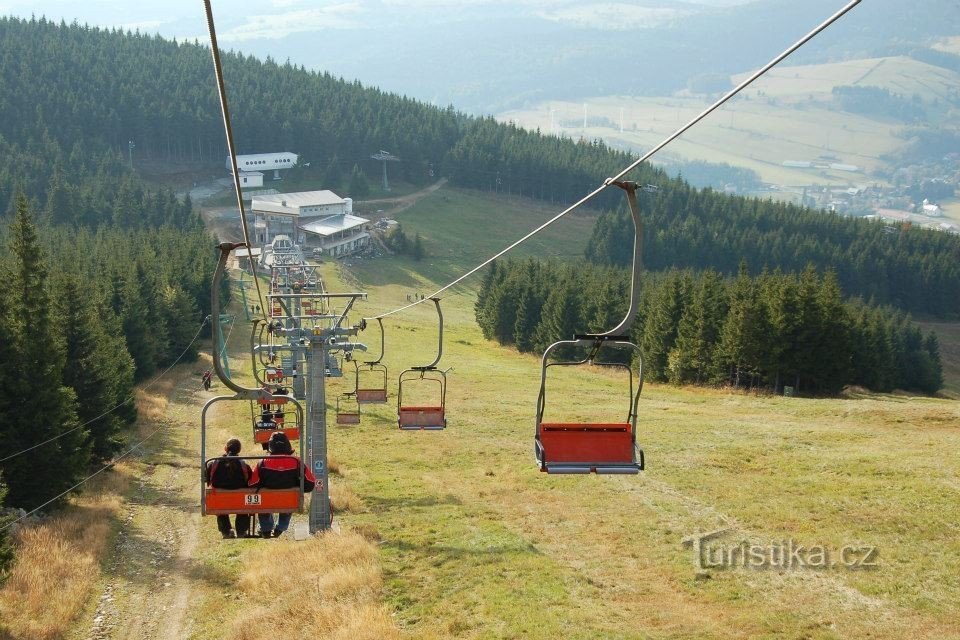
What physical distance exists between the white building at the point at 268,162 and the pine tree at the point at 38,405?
128 metres

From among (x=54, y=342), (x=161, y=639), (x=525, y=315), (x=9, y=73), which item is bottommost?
(x=525, y=315)

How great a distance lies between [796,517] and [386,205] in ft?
422

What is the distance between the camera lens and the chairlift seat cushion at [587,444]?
15.9 metres

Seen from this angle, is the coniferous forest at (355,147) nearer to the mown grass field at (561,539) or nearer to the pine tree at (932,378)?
the pine tree at (932,378)

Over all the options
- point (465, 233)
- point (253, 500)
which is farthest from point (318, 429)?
point (465, 233)

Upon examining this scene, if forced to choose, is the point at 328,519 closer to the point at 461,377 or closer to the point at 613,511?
the point at 613,511

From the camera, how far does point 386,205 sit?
152 metres

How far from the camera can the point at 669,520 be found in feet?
89.1

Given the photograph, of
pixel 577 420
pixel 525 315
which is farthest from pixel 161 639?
pixel 525 315

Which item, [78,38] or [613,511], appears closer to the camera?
[613,511]

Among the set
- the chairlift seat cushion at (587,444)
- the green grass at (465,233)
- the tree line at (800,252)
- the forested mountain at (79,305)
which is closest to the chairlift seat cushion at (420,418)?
the forested mountain at (79,305)

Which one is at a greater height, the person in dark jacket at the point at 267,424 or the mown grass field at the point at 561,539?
the person in dark jacket at the point at 267,424

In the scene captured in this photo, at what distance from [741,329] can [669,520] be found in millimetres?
32907

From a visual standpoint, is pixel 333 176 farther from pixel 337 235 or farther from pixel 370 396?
pixel 370 396
